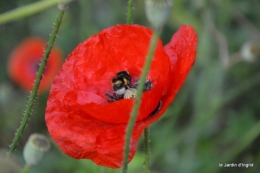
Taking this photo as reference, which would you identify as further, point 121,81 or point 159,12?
point 121,81

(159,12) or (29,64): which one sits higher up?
(29,64)

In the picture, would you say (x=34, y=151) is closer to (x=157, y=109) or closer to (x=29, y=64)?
(x=157, y=109)

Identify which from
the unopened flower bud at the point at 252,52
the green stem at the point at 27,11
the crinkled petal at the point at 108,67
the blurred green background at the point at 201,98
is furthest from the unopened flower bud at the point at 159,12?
the unopened flower bud at the point at 252,52

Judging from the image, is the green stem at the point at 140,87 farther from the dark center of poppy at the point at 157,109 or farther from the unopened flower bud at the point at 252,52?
the unopened flower bud at the point at 252,52

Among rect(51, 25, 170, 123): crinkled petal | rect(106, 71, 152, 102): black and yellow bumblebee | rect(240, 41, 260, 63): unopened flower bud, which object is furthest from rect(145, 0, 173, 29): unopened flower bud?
rect(240, 41, 260, 63): unopened flower bud

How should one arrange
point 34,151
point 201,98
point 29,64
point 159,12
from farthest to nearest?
point 29,64
point 201,98
point 34,151
point 159,12

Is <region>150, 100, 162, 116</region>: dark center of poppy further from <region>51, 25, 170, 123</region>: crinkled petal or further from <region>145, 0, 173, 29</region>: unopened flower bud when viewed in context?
<region>145, 0, 173, 29</region>: unopened flower bud

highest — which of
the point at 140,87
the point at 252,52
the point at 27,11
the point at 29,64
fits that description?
the point at 29,64

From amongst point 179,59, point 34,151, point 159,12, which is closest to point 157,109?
point 179,59

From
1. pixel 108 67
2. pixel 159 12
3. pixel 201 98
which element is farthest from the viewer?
pixel 201 98
